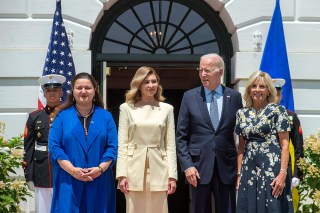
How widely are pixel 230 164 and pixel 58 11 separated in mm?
3335

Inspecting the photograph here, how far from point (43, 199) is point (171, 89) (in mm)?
6482

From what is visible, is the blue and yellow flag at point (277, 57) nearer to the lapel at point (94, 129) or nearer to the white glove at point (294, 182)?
the white glove at point (294, 182)

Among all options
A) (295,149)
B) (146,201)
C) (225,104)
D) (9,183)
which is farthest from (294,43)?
(9,183)

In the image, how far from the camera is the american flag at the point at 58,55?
766 centimetres

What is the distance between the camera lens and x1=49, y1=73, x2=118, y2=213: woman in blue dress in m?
5.37

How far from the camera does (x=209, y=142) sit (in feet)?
18.7

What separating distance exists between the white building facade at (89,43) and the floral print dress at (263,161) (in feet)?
8.77

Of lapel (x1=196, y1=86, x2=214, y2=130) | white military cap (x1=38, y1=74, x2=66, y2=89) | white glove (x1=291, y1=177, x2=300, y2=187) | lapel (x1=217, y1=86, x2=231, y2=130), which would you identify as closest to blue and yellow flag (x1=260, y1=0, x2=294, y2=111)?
white glove (x1=291, y1=177, x2=300, y2=187)

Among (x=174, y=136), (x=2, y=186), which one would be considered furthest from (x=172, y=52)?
(x=2, y=186)

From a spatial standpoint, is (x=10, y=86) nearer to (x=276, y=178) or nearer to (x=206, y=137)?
(x=206, y=137)

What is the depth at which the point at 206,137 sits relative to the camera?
225 inches

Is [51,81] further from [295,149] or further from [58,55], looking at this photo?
[295,149]

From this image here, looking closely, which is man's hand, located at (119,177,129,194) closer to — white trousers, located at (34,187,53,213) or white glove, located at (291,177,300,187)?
white trousers, located at (34,187,53,213)

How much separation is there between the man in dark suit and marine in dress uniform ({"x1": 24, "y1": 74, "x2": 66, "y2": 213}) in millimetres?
1456
